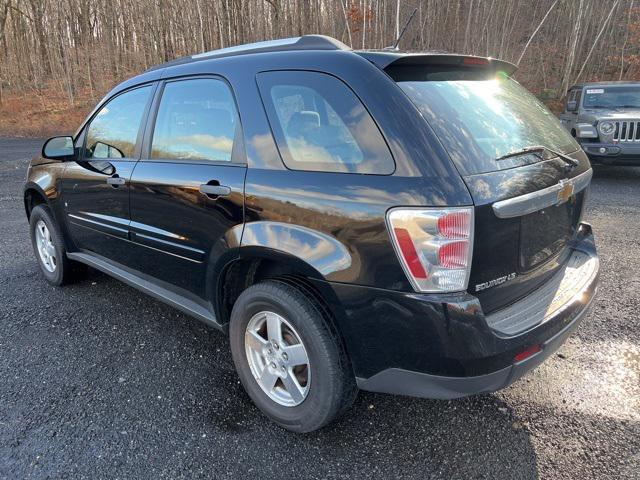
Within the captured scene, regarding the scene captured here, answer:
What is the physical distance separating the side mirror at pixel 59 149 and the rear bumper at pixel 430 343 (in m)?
2.86

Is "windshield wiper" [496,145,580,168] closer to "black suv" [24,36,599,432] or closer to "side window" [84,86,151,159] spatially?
"black suv" [24,36,599,432]

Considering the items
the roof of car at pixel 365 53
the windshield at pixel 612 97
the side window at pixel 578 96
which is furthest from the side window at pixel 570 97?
the roof of car at pixel 365 53

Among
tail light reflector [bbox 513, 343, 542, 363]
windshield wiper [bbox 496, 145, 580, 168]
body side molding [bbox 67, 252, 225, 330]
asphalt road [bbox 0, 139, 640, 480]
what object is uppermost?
windshield wiper [bbox 496, 145, 580, 168]

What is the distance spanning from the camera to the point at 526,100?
8.46 feet

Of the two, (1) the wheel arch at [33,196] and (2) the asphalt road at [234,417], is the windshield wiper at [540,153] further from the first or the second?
(1) the wheel arch at [33,196]

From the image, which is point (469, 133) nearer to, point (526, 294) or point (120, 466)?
point (526, 294)

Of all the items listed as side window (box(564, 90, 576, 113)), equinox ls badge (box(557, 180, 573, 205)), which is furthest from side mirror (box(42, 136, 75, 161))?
side window (box(564, 90, 576, 113))

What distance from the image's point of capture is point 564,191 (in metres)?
2.18

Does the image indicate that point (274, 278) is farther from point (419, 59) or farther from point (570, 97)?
point (570, 97)

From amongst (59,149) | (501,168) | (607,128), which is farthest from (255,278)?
(607,128)

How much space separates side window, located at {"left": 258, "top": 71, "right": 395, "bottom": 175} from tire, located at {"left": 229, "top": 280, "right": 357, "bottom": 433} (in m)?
0.64

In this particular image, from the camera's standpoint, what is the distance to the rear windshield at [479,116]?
6.26 feet

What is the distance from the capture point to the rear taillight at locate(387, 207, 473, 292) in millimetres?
1735

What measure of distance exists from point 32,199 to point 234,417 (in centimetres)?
334
